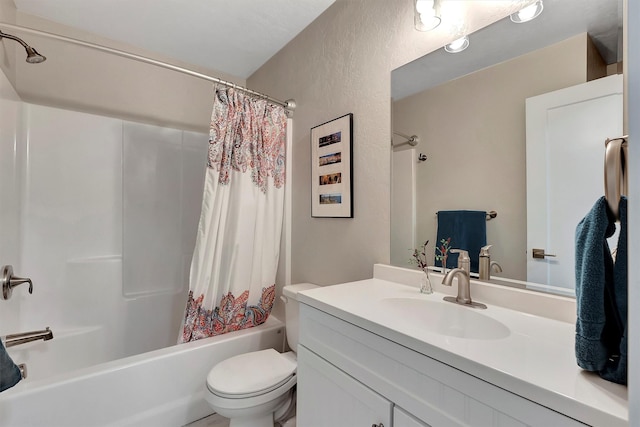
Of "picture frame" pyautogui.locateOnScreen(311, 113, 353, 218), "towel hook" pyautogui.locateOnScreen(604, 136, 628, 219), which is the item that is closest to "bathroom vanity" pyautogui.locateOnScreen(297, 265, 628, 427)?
"towel hook" pyautogui.locateOnScreen(604, 136, 628, 219)

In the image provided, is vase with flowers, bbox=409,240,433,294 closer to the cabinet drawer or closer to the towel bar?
the towel bar

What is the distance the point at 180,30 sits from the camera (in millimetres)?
1989

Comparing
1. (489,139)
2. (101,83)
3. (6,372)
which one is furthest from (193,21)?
(6,372)

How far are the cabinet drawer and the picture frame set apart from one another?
0.78 m

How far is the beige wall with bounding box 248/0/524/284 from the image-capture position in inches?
55.3

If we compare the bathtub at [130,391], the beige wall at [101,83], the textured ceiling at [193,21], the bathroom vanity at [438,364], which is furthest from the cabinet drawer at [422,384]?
the beige wall at [101,83]

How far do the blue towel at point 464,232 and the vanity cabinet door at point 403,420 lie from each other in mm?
615

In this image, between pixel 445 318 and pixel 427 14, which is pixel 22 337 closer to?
pixel 445 318

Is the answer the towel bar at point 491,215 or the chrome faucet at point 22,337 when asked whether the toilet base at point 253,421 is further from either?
the towel bar at point 491,215

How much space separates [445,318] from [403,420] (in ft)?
1.31

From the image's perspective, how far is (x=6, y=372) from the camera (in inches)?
40.9

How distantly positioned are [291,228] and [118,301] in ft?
4.42

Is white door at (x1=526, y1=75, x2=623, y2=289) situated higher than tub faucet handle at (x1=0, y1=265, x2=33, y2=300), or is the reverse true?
white door at (x1=526, y1=75, x2=623, y2=289)

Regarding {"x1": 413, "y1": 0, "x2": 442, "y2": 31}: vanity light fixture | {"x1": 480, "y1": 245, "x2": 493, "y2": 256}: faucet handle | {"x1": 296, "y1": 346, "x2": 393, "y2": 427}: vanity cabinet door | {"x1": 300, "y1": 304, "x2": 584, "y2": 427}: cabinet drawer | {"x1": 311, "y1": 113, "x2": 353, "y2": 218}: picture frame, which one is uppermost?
{"x1": 413, "y1": 0, "x2": 442, "y2": 31}: vanity light fixture
